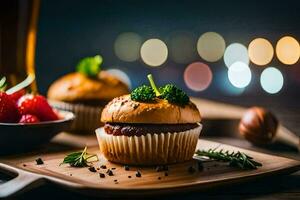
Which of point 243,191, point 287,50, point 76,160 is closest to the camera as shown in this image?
point 243,191

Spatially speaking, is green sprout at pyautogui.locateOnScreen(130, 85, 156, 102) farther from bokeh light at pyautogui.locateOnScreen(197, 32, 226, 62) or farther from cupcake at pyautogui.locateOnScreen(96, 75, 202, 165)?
bokeh light at pyautogui.locateOnScreen(197, 32, 226, 62)

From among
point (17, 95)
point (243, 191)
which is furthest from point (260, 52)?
point (243, 191)

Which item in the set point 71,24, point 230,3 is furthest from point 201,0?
point 71,24

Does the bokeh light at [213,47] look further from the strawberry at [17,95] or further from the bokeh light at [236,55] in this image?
the strawberry at [17,95]

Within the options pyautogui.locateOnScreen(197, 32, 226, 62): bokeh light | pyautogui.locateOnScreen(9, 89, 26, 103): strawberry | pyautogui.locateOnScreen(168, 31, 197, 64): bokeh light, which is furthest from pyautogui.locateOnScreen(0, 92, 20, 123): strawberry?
pyautogui.locateOnScreen(197, 32, 226, 62): bokeh light

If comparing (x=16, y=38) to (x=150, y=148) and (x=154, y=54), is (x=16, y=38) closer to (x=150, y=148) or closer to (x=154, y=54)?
(x=150, y=148)

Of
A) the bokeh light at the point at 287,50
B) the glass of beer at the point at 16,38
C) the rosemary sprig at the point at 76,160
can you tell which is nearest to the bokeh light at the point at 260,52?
the bokeh light at the point at 287,50
